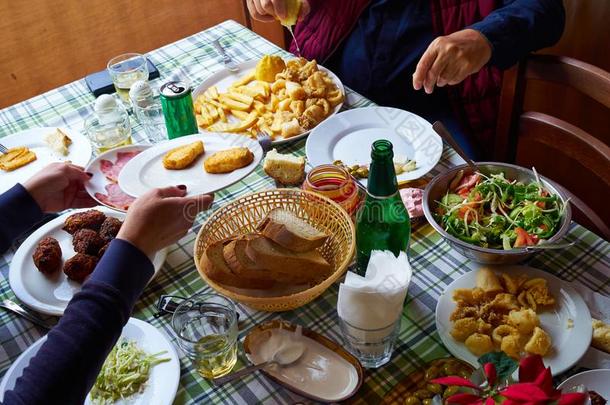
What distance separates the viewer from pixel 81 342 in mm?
840

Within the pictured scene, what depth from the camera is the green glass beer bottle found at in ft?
3.27

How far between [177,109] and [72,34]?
2058 mm

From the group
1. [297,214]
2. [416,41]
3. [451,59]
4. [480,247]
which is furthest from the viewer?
[416,41]

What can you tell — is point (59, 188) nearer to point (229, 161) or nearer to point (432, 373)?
point (229, 161)

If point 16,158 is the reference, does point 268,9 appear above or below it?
above

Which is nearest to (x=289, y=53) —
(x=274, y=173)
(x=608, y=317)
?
(x=274, y=173)

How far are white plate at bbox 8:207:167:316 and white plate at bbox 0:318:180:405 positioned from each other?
0.29ft

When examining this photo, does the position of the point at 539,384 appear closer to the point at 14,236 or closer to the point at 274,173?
the point at 274,173

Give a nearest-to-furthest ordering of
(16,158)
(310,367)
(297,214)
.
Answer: (310,367), (297,214), (16,158)

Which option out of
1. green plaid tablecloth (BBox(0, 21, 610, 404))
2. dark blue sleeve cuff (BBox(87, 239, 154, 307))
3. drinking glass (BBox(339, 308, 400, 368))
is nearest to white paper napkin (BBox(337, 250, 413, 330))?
drinking glass (BBox(339, 308, 400, 368))

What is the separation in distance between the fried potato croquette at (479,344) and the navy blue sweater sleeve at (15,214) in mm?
894

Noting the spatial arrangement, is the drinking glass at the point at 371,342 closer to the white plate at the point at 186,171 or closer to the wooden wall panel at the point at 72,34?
the white plate at the point at 186,171

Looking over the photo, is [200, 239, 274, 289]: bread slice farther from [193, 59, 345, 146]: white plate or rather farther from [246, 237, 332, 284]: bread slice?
[193, 59, 345, 146]: white plate

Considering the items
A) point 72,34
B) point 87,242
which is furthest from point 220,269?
point 72,34
